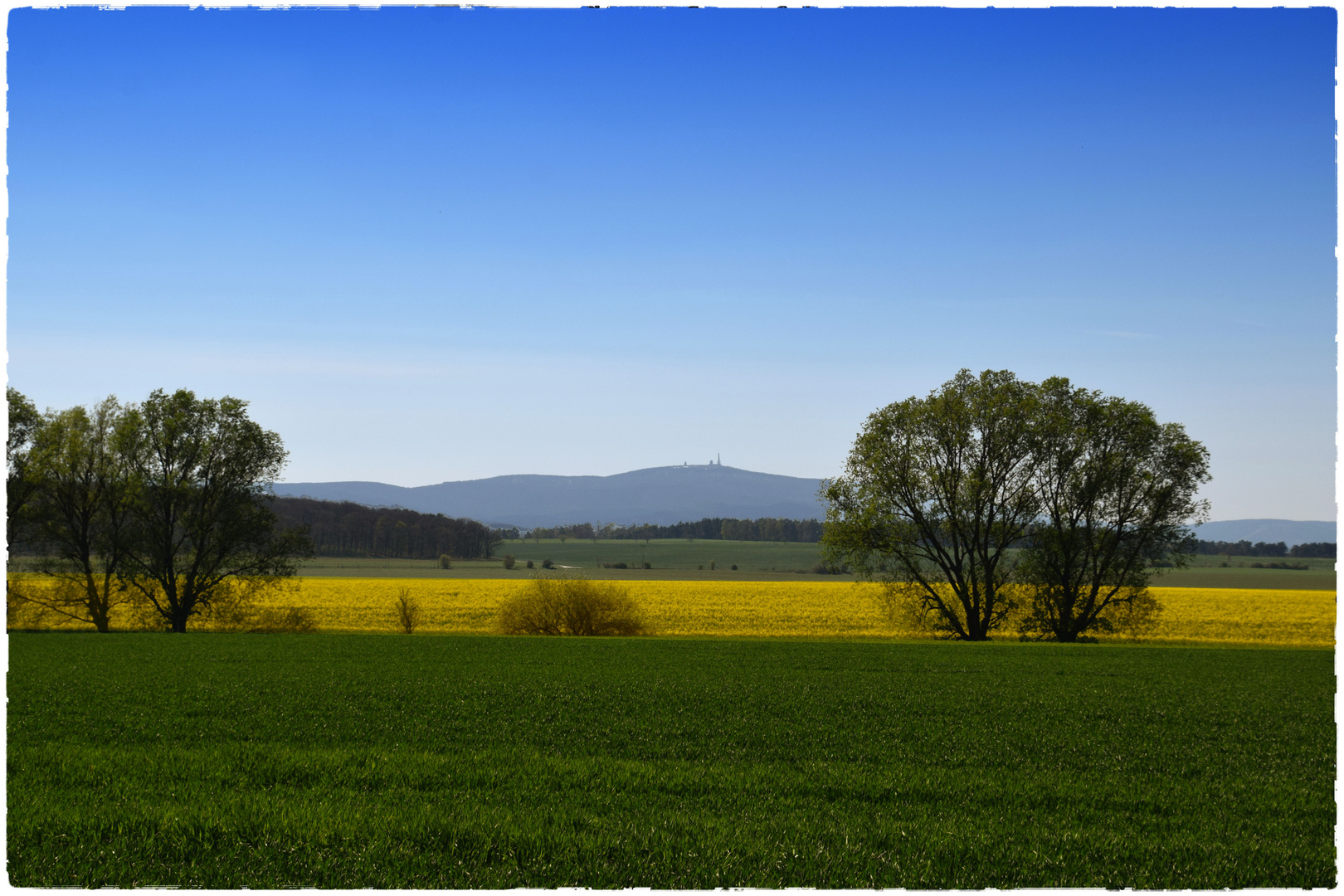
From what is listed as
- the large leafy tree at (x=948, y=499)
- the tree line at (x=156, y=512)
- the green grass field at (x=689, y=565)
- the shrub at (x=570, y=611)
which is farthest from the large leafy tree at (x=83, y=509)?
the large leafy tree at (x=948, y=499)

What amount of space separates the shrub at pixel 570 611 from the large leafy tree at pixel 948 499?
10001 mm

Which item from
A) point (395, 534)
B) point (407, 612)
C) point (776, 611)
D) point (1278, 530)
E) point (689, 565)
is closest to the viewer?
point (1278, 530)

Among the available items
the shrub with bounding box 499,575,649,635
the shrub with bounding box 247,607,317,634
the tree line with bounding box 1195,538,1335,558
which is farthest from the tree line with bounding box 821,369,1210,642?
the tree line with bounding box 1195,538,1335,558

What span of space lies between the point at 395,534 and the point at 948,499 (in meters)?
92.2

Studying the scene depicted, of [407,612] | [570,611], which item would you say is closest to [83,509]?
[407,612]

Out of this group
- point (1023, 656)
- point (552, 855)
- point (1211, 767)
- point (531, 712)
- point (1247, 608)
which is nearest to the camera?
point (552, 855)

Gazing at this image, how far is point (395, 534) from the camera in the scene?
392 ft

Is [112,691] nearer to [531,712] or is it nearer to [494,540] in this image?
[531,712]

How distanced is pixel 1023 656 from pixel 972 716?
14528 millimetres

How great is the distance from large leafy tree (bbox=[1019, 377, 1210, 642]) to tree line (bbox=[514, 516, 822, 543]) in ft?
348

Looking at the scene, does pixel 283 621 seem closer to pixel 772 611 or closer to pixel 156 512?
pixel 156 512

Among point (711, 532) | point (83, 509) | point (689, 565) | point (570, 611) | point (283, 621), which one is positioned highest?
point (83, 509)

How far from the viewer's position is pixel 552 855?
6.78 meters

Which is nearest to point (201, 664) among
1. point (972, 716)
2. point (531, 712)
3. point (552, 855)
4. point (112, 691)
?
point (112, 691)
